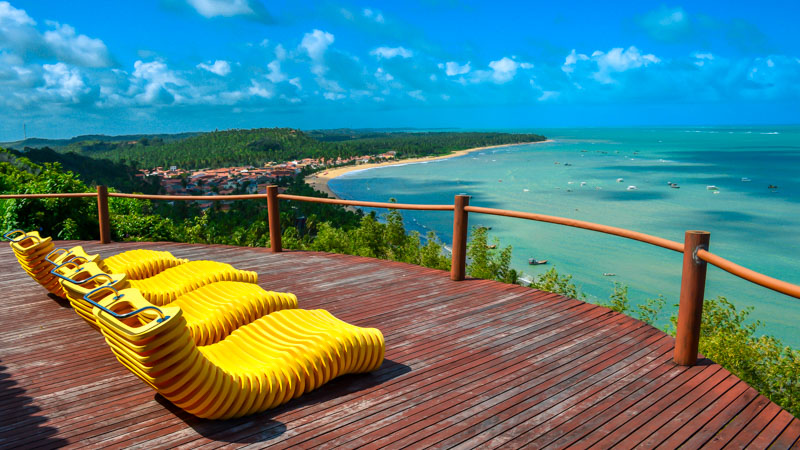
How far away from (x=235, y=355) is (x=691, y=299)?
2.91m

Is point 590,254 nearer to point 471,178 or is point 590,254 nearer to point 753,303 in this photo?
point 753,303

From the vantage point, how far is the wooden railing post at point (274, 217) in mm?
6715

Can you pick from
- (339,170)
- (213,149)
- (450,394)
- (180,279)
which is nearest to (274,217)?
(180,279)

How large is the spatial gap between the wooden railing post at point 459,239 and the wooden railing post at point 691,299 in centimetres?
217

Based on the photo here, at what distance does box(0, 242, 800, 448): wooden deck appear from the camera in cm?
278

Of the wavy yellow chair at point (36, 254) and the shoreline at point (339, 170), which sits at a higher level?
the wavy yellow chair at point (36, 254)

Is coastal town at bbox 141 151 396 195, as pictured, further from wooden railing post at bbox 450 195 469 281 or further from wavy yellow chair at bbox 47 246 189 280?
wooden railing post at bbox 450 195 469 281

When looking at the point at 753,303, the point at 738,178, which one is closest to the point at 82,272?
the point at 753,303

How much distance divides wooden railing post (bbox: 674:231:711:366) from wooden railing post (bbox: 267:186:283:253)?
4.59 meters

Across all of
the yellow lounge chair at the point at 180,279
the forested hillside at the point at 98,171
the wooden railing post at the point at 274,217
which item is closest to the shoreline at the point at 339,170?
the forested hillside at the point at 98,171

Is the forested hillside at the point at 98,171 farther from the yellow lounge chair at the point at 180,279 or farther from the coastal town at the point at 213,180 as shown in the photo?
the yellow lounge chair at the point at 180,279

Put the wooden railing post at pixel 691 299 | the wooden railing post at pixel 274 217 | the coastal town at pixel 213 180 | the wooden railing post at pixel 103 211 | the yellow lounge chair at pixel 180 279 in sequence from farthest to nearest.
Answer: the coastal town at pixel 213 180, the wooden railing post at pixel 103 211, the wooden railing post at pixel 274 217, the yellow lounge chair at pixel 180 279, the wooden railing post at pixel 691 299

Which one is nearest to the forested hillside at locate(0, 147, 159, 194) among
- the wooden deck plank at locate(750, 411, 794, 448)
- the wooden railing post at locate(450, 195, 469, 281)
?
the wooden railing post at locate(450, 195, 469, 281)

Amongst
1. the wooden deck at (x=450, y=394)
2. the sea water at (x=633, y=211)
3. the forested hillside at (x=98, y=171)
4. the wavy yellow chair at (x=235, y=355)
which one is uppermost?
the wavy yellow chair at (x=235, y=355)
